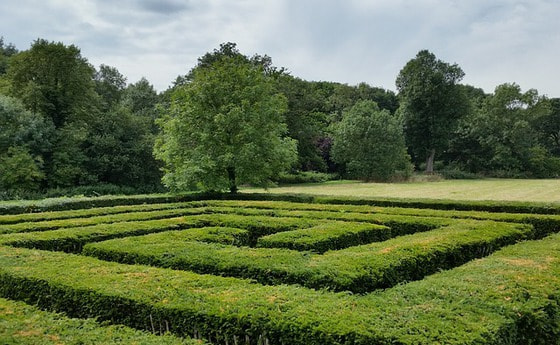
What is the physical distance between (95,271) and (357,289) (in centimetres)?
379

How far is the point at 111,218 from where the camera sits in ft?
43.8

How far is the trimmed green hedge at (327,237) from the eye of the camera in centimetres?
932

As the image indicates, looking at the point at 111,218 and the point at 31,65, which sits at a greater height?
the point at 31,65

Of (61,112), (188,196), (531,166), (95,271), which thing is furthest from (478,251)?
(531,166)

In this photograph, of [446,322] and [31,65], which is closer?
[446,322]

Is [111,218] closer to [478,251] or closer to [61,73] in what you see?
[478,251]

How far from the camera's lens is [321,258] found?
298 inches

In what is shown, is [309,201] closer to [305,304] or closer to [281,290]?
[281,290]

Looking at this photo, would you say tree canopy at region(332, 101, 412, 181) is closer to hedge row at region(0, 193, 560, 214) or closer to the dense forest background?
the dense forest background

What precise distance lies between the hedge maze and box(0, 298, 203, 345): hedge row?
0.06 ft

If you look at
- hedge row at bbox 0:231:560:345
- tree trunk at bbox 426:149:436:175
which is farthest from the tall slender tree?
hedge row at bbox 0:231:560:345

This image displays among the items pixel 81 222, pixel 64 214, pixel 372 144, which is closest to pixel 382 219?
pixel 81 222

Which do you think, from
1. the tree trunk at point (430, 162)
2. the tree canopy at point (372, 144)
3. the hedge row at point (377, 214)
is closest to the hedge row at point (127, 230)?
the hedge row at point (377, 214)

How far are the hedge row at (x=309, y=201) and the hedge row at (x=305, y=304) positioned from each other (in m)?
9.36
